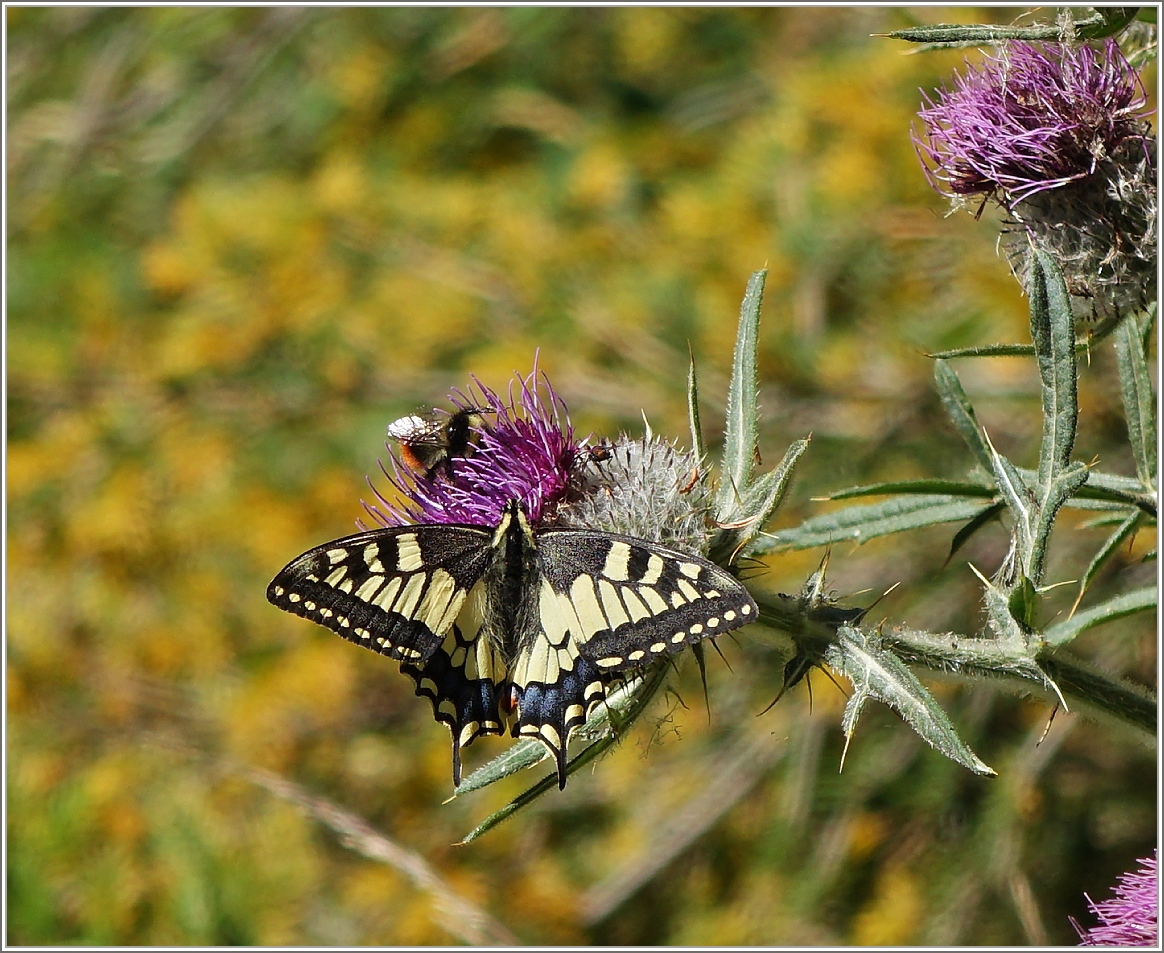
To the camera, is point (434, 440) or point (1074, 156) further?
point (434, 440)

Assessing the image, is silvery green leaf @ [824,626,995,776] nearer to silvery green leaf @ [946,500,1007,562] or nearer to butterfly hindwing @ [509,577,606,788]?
silvery green leaf @ [946,500,1007,562]

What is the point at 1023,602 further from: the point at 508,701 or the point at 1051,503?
the point at 508,701

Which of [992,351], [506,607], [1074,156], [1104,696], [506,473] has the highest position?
[1074,156]

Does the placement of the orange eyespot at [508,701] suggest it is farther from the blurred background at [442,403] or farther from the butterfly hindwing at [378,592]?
the blurred background at [442,403]

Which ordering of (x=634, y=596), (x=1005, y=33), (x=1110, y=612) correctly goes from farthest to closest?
(x=634, y=596) < (x=1110, y=612) < (x=1005, y=33)

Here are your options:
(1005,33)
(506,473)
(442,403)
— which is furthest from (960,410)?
(442,403)

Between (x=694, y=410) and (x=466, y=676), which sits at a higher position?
(x=694, y=410)

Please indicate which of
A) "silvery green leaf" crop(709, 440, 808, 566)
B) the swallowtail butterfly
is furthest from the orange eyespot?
"silvery green leaf" crop(709, 440, 808, 566)

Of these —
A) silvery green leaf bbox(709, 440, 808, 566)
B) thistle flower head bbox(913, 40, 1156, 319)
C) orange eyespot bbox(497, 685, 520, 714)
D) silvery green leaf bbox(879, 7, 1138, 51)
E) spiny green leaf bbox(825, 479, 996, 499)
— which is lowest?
orange eyespot bbox(497, 685, 520, 714)
